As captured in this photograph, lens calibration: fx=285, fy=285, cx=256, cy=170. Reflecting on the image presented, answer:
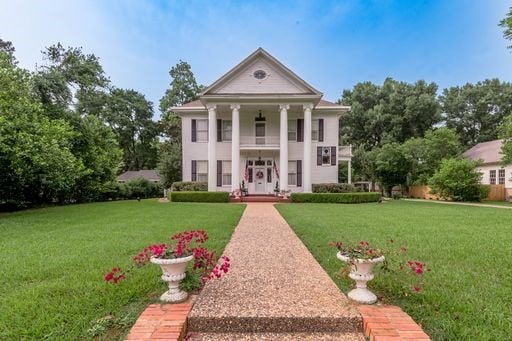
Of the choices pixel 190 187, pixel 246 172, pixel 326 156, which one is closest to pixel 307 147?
pixel 326 156

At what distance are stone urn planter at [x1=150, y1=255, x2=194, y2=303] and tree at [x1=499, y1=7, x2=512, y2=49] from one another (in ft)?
66.0

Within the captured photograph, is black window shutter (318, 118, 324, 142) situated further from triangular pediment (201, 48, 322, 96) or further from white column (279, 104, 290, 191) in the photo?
white column (279, 104, 290, 191)

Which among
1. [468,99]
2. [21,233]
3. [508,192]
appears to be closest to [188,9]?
[21,233]

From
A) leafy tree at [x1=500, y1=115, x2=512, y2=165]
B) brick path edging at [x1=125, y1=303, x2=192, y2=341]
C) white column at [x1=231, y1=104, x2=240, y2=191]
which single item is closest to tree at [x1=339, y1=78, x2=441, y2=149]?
leafy tree at [x1=500, y1=115, x2=512, y2=165]

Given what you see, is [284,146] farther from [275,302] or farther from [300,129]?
[275,302]

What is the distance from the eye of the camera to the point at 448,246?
5.98m

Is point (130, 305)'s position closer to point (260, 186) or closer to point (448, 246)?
point (448, 246)

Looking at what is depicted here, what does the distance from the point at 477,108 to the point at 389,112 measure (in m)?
11.4

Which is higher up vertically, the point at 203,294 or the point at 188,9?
the point at 188,9

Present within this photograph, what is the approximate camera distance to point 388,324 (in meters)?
2.74

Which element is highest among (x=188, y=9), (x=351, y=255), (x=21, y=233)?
(x=188, y=9)

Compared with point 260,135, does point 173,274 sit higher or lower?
lower

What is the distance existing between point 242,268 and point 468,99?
43.9 meters

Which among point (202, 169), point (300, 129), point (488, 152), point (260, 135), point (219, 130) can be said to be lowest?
point (202, 169)
